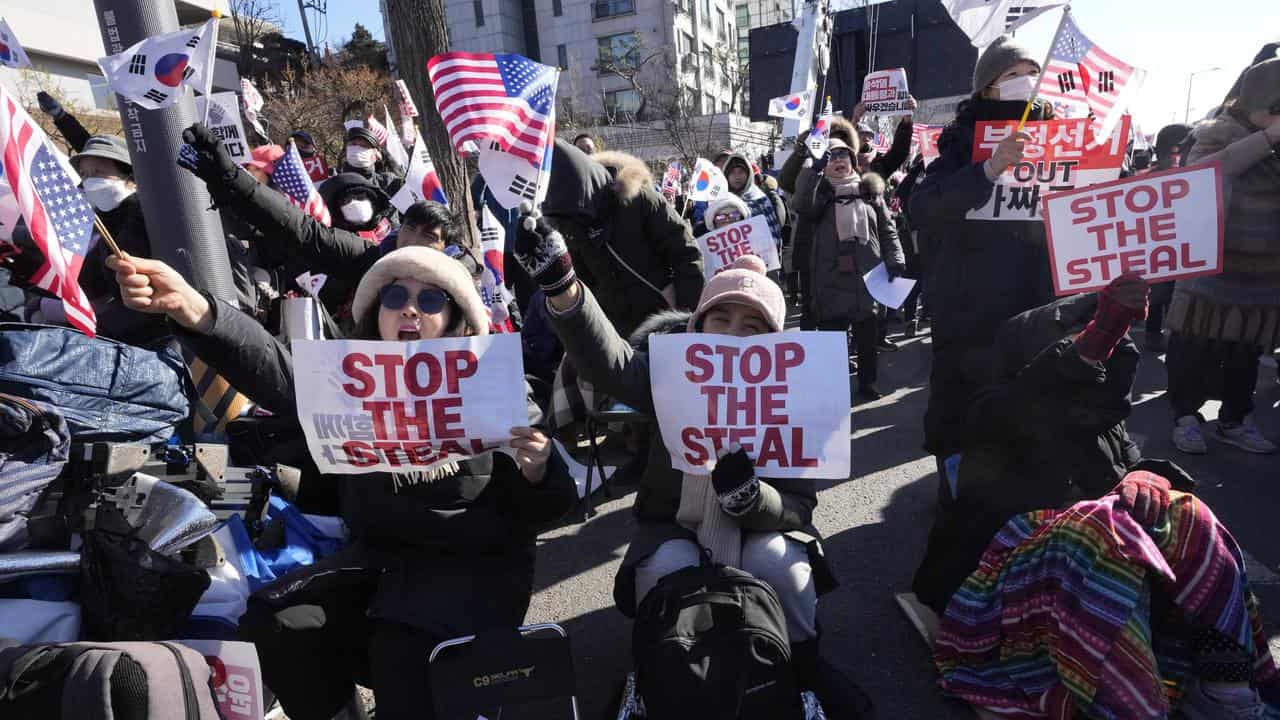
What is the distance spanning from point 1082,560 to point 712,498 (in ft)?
3.48

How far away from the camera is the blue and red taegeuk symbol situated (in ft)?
11.8

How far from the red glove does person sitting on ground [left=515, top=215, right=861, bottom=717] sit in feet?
2.92

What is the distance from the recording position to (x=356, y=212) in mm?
5004

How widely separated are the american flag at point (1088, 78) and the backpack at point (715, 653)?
2.29 meters

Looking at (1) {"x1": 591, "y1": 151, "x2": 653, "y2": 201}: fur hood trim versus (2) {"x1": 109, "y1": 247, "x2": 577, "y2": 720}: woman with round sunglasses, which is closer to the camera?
(2) {"x1": 109, "y1": 247, "x2": 577, "y2": 720}: woman with round sunglasses

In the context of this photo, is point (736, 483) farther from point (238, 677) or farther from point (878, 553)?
point (878, 553)

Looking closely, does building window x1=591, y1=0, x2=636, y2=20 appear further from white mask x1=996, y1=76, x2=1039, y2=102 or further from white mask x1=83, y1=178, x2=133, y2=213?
white mask x1=996, y1=76, x2=1039, y2=102

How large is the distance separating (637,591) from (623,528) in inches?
60.8

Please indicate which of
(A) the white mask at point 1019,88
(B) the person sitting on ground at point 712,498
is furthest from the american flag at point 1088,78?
(B) the person sitting on ground at point 712,498

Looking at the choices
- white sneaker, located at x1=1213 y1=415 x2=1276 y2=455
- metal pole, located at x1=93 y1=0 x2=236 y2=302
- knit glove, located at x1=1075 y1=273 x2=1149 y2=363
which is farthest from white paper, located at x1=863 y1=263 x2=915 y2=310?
metal pole, located at x1=93 y1=0 x2=236 y2=302

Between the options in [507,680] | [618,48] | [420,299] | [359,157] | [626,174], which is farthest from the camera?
[618,48]

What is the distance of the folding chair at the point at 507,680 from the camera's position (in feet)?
5.81

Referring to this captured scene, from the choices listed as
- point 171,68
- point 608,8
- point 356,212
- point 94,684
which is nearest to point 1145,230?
point 94,684

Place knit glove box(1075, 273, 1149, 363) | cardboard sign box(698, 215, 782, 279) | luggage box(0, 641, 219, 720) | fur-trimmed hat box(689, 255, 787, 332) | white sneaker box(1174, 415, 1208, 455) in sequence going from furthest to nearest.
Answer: cardboard sign box(698, 215, 782, 279) → white sneaker box(1174, 415, 1208, 455) → fur-trimmed hat box(689, 255, 787, 332) → knit glove box(1075, 273, 1149, 363) → luggage box(0, 641, 219, 720)
